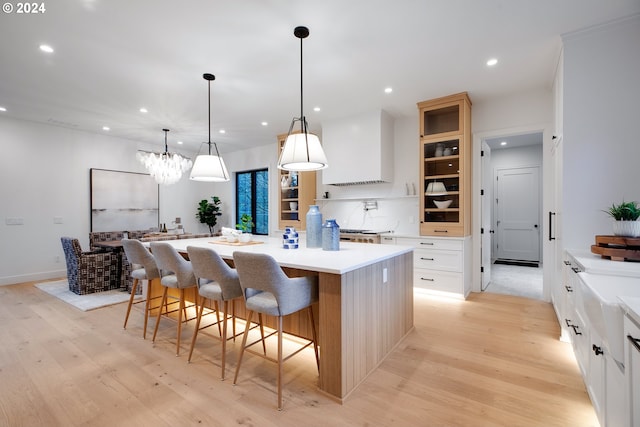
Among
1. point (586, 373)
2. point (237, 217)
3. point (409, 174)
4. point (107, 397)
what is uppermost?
point (409, 174)

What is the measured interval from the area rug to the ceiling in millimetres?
A: 2788

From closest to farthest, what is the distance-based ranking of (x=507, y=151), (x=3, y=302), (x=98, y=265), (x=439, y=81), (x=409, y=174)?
1. (x=439, y=81)
2. (x=3, y=302)
3. (x=98, y=265)
4. (x=409, y=174)
5. (x=507, y=151)

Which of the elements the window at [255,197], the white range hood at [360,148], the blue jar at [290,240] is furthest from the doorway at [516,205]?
the window at [255,197]

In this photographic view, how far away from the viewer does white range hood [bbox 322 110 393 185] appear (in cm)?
456

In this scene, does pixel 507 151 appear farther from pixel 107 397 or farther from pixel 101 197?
pixel 101 197

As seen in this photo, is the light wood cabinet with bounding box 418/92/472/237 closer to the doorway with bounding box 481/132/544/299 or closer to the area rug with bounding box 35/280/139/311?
the doorway with bounding box 481/132/544/299

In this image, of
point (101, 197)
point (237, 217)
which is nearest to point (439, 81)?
point (237, 217)

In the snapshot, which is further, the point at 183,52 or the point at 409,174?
the point at 409,174

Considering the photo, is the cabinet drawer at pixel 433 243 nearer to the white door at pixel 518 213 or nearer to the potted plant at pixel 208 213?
the white door at pixel 518 213

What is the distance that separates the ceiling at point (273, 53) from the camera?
2297 millimetres

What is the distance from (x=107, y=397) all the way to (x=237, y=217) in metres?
5.90

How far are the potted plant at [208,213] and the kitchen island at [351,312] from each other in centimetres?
516

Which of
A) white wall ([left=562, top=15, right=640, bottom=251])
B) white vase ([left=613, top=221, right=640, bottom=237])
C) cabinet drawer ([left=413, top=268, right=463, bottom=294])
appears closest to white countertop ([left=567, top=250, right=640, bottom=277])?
white vase ([left=613, top=221, right=640, bottom=237])

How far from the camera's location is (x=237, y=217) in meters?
7.66
